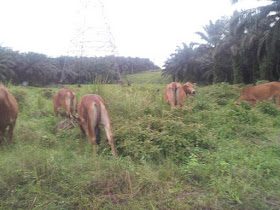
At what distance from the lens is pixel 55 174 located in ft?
9.67

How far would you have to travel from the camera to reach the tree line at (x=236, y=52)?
16125mm

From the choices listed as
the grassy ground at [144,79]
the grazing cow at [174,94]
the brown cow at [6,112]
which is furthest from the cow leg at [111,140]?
the grassy ground at [144,79]

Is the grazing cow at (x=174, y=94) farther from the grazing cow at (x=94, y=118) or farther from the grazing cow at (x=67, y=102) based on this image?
the grazing cow at (x=94, y=118)

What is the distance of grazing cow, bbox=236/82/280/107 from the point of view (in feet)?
25.0

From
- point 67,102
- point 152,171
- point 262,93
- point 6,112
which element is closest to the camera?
point 152,171

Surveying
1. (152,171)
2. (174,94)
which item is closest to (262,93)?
(174,94)

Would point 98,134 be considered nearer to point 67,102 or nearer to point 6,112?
point 6,112

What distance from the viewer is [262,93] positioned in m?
7.86

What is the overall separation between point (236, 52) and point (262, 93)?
54.3 feet

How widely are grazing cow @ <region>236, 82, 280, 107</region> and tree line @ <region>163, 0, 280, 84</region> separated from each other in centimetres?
859

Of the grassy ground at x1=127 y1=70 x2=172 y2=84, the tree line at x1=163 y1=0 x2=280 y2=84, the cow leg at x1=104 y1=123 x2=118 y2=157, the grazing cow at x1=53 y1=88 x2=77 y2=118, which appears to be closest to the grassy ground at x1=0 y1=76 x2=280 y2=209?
the cow leg at x1=104 y1=123 x2=118 y2=157

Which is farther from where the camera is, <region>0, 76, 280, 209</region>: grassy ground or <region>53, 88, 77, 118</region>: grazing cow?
<region>53, 88, 77, 118</region>: grazing cow

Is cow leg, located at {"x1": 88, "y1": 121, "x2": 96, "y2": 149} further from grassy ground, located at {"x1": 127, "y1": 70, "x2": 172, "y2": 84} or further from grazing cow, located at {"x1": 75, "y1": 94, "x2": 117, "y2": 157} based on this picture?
grassy ground, located at {"x1": 127, "y1": 70, "x2": 172, "y2": 84}

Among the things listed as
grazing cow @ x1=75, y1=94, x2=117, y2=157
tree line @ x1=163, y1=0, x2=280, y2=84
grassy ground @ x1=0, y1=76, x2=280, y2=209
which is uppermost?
tree line @ x1=163, y1=0, x2=280, y2=84
